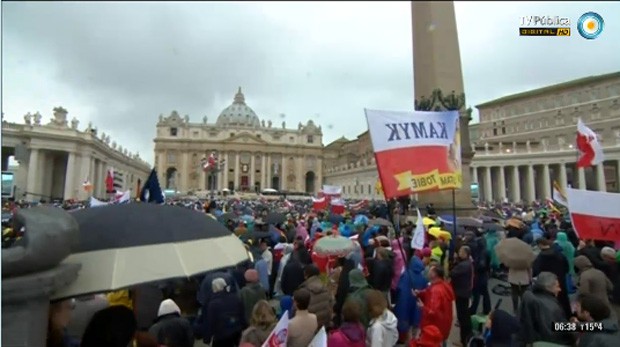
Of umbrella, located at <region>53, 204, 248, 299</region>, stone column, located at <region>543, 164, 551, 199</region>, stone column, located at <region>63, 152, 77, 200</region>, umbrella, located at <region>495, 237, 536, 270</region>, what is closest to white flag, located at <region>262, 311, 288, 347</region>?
umbrella, located at <region>53, 204, 248, 299</region>

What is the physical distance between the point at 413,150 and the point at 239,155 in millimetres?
91434

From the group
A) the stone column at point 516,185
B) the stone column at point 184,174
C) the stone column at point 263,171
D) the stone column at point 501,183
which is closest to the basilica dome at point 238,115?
the stone column at point 263,171

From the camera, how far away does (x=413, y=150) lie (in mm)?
5125

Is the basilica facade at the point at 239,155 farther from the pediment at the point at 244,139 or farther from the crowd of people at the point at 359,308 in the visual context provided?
the crowd of people at the point at 359,308

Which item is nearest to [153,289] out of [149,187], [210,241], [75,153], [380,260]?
[149,187]

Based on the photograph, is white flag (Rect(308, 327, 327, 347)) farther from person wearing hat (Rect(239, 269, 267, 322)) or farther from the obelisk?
the obelisk

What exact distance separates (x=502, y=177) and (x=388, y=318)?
45.7 metres

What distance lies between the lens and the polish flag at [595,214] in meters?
4.67

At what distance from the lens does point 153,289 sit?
4.27m

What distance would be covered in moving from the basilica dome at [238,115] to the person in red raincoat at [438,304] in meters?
111

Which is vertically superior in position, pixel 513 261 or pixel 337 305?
pixel 513 261

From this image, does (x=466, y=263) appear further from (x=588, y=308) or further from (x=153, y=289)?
(x=153, y=289)

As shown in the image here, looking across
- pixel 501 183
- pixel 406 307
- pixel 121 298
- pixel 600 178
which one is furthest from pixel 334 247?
pixel 501 183
